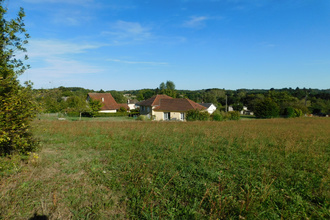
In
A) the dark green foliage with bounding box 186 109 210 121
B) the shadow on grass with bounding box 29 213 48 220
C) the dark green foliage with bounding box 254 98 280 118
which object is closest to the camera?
the shadow on grass with bounding box 29 213 48 220

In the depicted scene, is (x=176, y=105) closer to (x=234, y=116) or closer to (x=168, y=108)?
(x=168, y=108)

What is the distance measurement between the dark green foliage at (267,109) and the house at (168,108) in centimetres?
1510

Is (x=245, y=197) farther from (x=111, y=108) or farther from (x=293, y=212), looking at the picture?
(x=111, y=108)

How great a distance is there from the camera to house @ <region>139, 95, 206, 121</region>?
106ft

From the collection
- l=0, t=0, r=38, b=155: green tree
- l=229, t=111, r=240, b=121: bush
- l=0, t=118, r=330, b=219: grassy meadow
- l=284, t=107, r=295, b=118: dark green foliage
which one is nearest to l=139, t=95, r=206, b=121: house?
l=229, t=111, r=240, b=121: bush

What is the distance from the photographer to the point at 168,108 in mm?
33500

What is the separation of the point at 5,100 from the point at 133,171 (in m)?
3.36

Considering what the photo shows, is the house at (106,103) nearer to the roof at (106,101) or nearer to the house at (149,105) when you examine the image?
the roof at (106,101)

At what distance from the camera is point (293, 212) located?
10.7 ft

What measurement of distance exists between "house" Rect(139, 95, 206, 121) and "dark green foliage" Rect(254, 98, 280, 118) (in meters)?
15.1

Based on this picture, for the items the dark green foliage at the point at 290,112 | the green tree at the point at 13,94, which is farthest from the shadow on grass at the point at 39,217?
the dark green foliage at the point at 290,112

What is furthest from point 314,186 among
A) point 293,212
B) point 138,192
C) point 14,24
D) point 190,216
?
point 14,24

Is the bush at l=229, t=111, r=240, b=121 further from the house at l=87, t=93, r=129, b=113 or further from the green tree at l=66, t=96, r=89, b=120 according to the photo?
the house at l=87, t=93, r=129, b=113

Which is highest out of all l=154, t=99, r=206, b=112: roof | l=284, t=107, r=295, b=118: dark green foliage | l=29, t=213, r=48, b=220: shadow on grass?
l=154, t=99, r=206, b=112: roof
